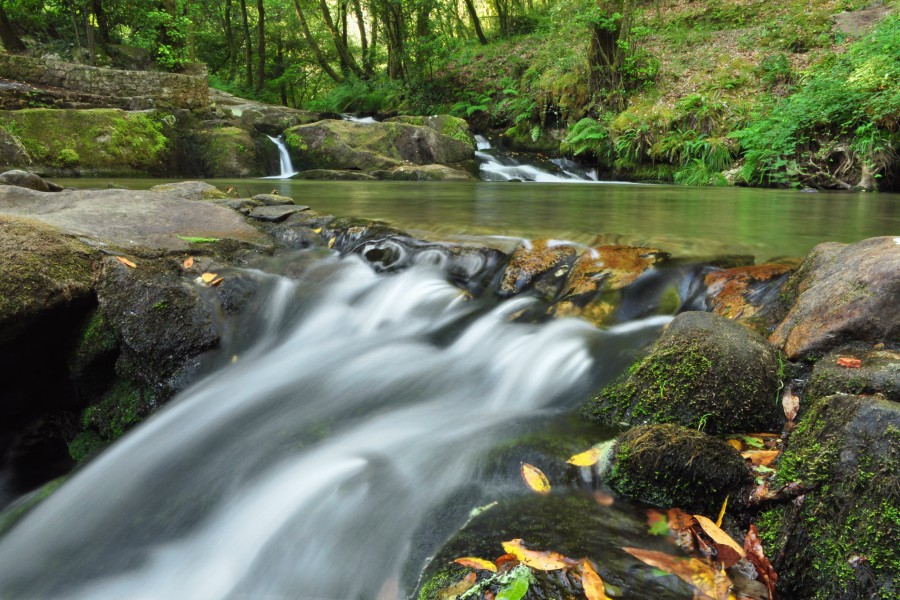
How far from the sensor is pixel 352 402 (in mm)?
3012

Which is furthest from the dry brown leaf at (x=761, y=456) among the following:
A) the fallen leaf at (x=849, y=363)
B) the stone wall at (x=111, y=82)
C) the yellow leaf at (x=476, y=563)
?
the stone wall at (x=111, y=82)

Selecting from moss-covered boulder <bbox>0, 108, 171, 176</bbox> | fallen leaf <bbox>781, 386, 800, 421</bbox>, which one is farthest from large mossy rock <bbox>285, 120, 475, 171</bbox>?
fallen leaf <bbox>781, 386, 800, 421</bbox>

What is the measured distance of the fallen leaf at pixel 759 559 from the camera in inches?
59.9

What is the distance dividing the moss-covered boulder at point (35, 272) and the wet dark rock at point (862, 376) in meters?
3.80

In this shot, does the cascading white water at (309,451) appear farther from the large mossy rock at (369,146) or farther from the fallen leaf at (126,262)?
the large mossy rock at (369,146)

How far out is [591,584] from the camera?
1.48 metres

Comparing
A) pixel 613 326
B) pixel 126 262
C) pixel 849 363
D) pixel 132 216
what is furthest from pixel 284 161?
pixel 849 363

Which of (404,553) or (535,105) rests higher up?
(535,105)

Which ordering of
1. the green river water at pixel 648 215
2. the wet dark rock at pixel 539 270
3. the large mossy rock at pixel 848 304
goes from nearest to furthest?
the large mossy rock at pixel 848 304, the wet dark rock at pixel 539 270, the green river water at pixel 648 215

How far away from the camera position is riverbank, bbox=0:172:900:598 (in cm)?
156

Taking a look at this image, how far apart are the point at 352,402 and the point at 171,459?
92cm

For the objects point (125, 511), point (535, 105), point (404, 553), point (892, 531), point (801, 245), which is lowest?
point (125, 511)

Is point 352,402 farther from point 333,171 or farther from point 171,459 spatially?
point 333,171

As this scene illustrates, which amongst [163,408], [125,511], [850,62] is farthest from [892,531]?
[850,62]
